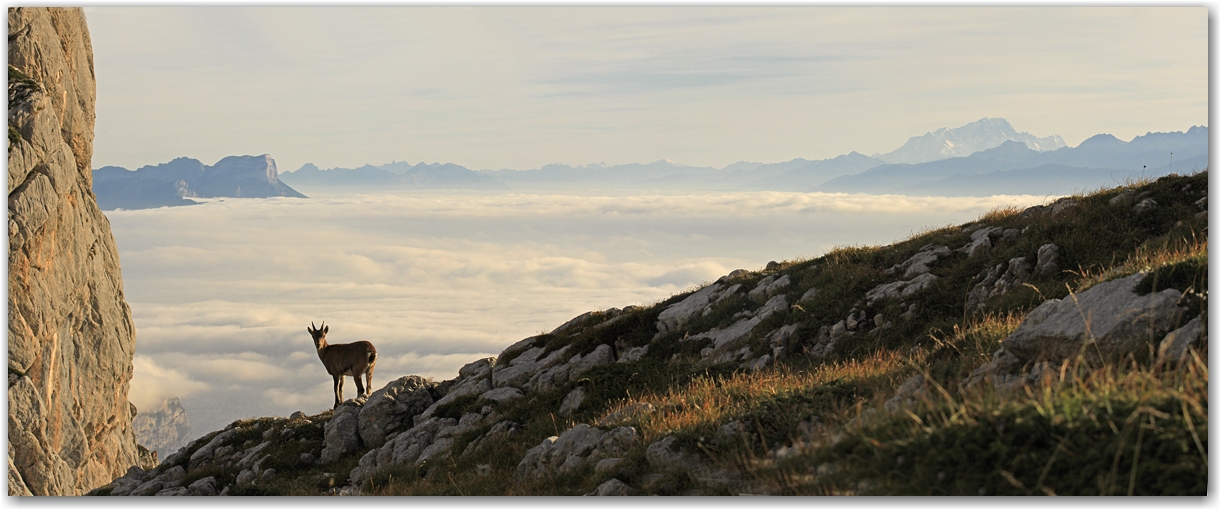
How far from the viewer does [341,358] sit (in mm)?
29406

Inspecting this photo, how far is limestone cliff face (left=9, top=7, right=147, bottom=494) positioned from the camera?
174 feet

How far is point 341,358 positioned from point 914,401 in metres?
23.7

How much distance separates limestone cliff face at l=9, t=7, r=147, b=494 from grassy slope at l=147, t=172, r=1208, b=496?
41629 millimetres

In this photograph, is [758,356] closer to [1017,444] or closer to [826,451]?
[826,451]

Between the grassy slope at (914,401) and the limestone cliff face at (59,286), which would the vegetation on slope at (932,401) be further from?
the limestone cliff face at (59,286)

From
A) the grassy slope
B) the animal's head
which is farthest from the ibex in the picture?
the grassy slope

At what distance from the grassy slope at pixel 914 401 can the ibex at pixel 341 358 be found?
18.3 ft

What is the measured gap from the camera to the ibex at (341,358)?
96.1 ft

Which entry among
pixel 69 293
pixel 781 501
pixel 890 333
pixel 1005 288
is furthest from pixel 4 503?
pixel 69 293

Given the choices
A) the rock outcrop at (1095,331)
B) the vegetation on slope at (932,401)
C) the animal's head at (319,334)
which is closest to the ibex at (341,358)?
the animal's head at (319,334)

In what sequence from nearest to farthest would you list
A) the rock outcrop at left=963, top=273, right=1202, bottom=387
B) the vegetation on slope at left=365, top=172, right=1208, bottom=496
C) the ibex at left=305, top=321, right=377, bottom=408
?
1. the vegetation on slope at left=365, top=172, right=1208, bottom=496
2. the rock outcrop at left=963, top=273, right=1202, bottom=387
3. the ibex at left=305, top=321, right=377, bottom=408

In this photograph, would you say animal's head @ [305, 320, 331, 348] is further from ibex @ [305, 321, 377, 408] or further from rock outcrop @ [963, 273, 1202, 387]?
rock outcrop @ [963, 273, 1202, 387]

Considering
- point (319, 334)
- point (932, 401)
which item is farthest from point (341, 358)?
point (932, 401)

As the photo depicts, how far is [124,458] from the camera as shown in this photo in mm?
78750
